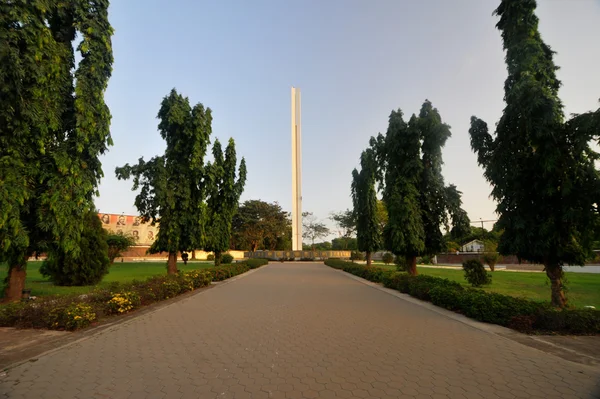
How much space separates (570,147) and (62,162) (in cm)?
1239

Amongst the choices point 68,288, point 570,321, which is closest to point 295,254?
point 68,288

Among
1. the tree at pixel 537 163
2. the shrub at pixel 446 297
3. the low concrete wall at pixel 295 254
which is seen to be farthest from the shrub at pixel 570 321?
the low concrete wall at pixel 295 254

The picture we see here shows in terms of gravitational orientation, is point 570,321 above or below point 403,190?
below

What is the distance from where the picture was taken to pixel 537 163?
798 cm

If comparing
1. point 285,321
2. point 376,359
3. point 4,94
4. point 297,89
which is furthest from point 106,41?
point 297,89

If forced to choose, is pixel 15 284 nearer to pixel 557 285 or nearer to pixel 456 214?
pixel 557 285

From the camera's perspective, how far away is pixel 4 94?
7.14m

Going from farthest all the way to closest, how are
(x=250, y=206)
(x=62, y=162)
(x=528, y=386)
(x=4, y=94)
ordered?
(x=250, y=206)
(x=62, y=162)
(x=4, y=94)
(x=528, y=386)

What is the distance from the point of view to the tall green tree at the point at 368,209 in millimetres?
25984

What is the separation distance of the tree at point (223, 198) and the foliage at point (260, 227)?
3823cm

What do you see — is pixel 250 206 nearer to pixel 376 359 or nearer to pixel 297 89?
pixel 297 89

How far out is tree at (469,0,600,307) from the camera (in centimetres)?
751

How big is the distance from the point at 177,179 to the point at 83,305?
9225 millimetres

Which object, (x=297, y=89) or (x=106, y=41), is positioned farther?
(x=297, y=89)
